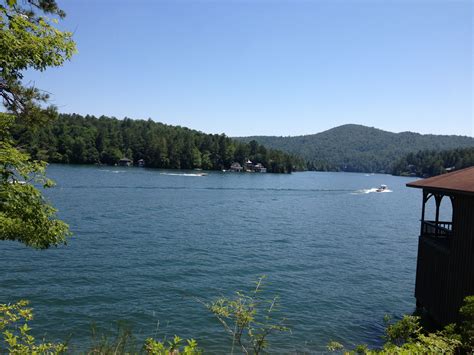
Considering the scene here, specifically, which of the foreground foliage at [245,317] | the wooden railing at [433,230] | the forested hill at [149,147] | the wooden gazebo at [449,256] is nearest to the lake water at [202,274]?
the foreground foliage at [245,317]

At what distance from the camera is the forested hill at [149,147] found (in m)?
142

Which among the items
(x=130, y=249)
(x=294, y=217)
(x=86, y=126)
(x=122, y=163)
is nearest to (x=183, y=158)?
(x=122, y=163)

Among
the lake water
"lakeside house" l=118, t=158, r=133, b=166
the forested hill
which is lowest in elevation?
the lake water

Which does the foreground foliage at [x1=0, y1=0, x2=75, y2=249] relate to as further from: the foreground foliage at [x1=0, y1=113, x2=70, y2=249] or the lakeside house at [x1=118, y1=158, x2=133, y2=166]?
the lakeside house at [x1=118, y1=158, x2=133, y2=166]

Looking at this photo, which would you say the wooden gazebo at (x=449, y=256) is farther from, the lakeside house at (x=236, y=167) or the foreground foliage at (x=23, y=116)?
the lakeside house at (x=236, y=167)

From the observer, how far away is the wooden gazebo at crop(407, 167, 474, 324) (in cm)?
1322

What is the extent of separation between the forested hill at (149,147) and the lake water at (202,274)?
105 metres

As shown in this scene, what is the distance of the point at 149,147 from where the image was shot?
153875 mm

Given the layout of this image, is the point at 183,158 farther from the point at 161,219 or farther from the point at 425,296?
the point at 425,296

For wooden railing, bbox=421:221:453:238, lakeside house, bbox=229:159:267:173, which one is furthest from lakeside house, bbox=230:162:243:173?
wooden railing, bbox=421:221:453:238

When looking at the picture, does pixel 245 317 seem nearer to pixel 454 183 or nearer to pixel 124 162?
pixel 454 183

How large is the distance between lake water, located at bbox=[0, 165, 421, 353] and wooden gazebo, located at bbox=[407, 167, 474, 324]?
2528mm

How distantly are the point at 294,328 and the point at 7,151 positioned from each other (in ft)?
43.4

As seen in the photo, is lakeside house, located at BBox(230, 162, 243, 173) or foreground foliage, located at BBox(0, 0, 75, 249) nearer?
foreground foliage, located at BBox(0, 0, 75, 249)
